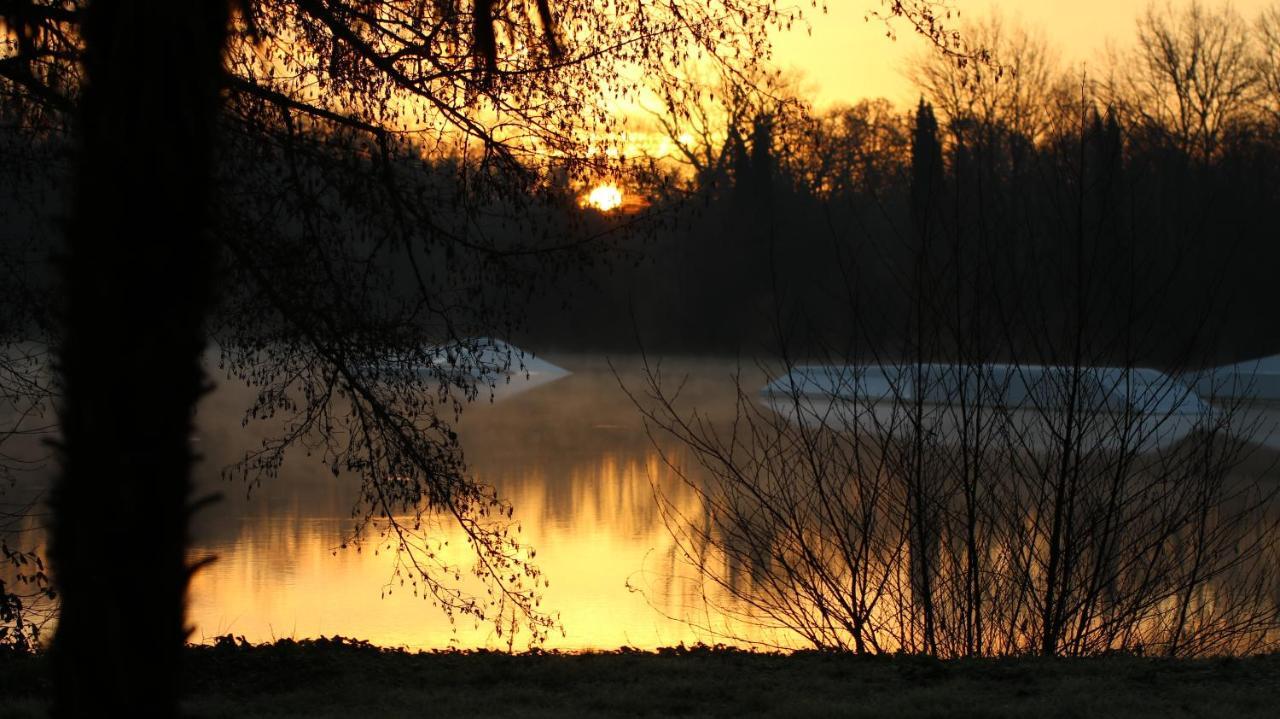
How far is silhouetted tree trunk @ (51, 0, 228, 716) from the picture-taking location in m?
2.20

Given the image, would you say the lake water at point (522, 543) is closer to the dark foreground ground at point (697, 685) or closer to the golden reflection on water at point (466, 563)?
the golden reflection on water at point (466, 563)

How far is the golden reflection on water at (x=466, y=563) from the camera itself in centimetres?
932

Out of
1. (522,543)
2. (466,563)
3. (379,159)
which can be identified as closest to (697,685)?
(379,159)

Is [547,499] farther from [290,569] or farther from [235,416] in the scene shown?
[235,416]

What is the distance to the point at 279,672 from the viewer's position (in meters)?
6.31

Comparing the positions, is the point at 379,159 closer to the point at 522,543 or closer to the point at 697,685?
the point at 697,685

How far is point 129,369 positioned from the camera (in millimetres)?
2197

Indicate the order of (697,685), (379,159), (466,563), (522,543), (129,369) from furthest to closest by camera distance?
(522,543), (466,563), (379,159), (697,685), (129,369)

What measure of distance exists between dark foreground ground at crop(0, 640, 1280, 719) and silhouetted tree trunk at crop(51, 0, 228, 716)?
9.56 feet

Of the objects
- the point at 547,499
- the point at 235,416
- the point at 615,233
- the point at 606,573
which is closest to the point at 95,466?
the point at 615,233

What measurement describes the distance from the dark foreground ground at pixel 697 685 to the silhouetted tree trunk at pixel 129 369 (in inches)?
115

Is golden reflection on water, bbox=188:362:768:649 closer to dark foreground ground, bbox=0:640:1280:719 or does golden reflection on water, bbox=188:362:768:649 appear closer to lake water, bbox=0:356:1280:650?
lake water, bbox=0:356:1280:650

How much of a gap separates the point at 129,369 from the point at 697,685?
3.75 metres

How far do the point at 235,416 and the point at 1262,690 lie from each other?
27.2m
